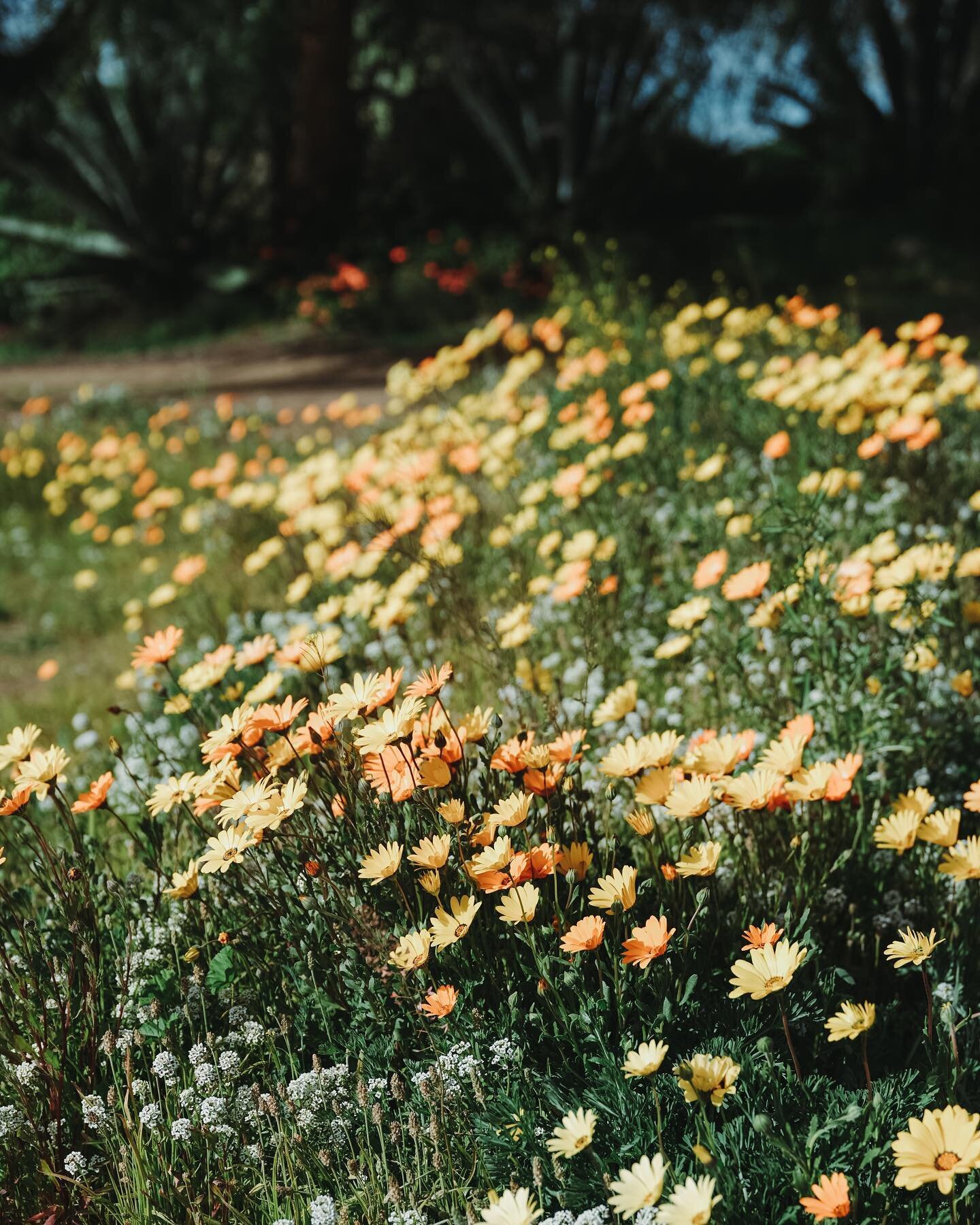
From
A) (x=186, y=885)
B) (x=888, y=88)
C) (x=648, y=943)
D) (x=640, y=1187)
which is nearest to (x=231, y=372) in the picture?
(x=888, y=88)

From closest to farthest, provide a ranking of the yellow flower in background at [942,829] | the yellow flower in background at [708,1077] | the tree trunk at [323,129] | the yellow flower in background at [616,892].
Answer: the yellow flower in background at [708,1077], the yellow flower in background at [616,892], the yellow flower in background at [942,829], the tree trunk at [323,129]

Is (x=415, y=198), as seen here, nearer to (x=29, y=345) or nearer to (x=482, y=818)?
(x=29, y=345)

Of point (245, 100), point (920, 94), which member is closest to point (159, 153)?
point (245, 100)

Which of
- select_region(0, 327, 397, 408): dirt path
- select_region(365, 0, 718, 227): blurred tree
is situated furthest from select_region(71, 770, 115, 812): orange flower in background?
select_region(365, 0, 718, 227): blurred tree

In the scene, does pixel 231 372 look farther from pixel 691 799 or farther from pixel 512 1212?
pixel 512 1212

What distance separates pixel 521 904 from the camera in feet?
5.05

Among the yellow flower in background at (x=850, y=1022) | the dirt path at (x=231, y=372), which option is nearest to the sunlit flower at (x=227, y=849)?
the yellow flower in background at (x=850, y=1022)

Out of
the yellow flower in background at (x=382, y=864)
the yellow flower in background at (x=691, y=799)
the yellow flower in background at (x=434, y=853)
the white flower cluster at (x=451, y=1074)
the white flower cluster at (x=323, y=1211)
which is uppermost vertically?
the yellow flower in background at (x=691, y=799)

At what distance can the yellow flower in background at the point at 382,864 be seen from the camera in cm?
161

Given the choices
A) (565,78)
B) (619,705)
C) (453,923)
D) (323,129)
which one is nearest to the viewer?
(453,923)

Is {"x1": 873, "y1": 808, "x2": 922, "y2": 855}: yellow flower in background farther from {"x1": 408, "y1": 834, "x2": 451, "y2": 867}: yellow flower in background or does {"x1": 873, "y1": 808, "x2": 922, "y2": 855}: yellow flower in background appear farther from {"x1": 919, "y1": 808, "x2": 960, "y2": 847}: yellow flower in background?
{"x1": 408, "y1": 834, "x2": 451, "y2": 867}: yellow flower in background

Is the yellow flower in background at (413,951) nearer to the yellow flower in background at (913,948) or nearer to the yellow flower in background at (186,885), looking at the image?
the yellow flower in background at (186,885)

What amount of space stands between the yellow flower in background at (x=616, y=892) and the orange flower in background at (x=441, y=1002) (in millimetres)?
231

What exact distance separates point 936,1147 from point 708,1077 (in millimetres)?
259
